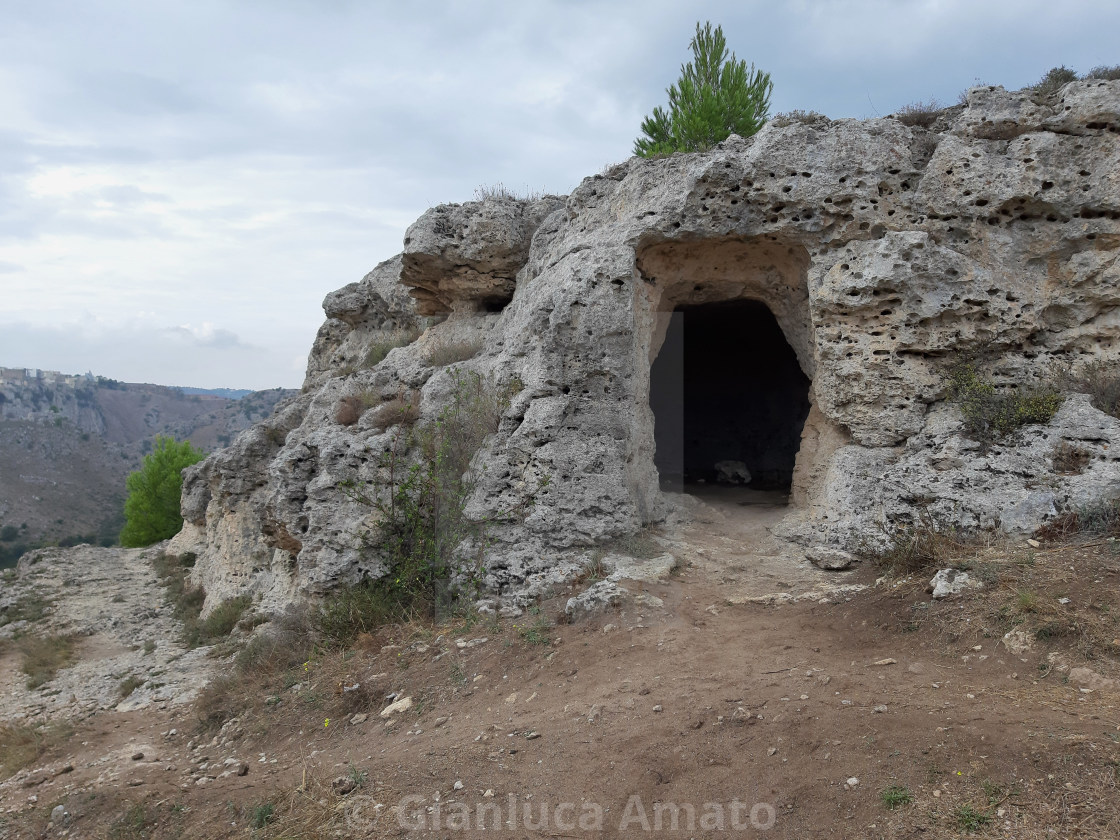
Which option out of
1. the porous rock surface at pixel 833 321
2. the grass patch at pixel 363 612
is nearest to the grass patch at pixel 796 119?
the porous rock surface at pixel 833 321

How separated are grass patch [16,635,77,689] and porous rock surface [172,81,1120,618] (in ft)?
11.6

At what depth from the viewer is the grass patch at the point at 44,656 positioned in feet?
27.0

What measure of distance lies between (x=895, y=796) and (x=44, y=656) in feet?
33.7

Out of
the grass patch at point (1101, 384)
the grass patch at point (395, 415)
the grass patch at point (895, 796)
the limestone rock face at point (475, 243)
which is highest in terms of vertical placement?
the limestone rock face at point (475, 243)

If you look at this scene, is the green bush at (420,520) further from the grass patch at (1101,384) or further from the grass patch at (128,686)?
the grass patch at (1101,384)

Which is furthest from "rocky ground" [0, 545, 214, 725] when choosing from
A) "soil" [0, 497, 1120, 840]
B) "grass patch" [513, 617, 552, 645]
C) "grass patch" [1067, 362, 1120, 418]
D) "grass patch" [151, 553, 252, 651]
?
"grass patch" [1067, 362, 1120, 418]

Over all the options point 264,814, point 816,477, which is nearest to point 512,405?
point 816,477

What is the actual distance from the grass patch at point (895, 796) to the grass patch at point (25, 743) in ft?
21.0

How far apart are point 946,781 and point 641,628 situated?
2.41m

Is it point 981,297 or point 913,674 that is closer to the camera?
point 913,674

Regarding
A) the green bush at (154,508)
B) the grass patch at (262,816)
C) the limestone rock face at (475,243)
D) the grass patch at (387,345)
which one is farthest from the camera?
the green bush at (154,508)

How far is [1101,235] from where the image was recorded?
6336 mm

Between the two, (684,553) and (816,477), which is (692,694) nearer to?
(684,553)

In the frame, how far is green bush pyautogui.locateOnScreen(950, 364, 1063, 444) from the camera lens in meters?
5.81
